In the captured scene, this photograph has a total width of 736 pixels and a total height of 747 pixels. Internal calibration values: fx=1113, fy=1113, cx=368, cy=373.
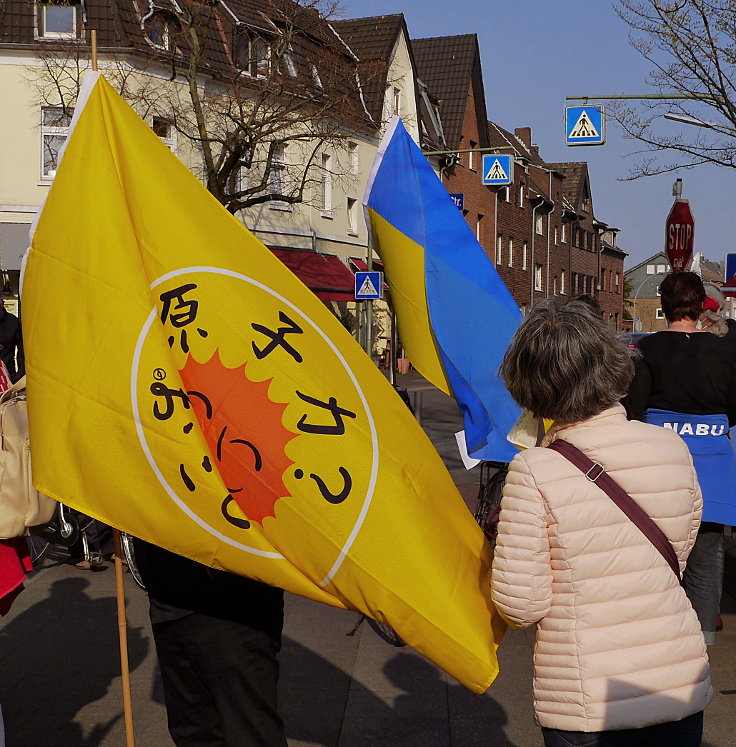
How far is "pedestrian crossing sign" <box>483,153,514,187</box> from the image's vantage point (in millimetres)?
26469

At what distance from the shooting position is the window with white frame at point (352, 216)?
117 ft

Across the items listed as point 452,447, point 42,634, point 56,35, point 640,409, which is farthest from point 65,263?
point 56,35

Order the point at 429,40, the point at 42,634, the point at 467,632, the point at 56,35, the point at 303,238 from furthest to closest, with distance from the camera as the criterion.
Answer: the point at 429,40 < the point at 303,238 < the point at 56,35 < the point at 42,634 < the point at 467,632

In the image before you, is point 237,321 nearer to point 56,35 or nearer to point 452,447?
point 452,447

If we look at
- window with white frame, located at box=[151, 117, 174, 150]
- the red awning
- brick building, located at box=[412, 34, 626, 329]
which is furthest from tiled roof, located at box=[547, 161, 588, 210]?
window with white frame, located at box=[151, 117, 174, 150]

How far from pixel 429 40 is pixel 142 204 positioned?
155ft

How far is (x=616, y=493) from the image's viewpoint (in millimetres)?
2570

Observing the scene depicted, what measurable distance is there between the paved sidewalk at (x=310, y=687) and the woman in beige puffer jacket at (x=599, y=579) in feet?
6.83

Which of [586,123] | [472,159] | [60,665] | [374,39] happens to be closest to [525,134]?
[472,159]

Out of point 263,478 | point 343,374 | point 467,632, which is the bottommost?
point 467,632

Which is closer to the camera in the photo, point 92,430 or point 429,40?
point 92,430

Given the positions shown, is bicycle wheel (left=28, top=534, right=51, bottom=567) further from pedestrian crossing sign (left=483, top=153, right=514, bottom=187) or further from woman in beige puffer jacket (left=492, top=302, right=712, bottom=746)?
pedestrian crossing sign (left=483, top=153, right=514, bottom=187)

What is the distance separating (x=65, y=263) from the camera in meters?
3.06

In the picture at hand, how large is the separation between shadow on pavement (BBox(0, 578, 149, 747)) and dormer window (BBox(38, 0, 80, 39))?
2225 centimetres
